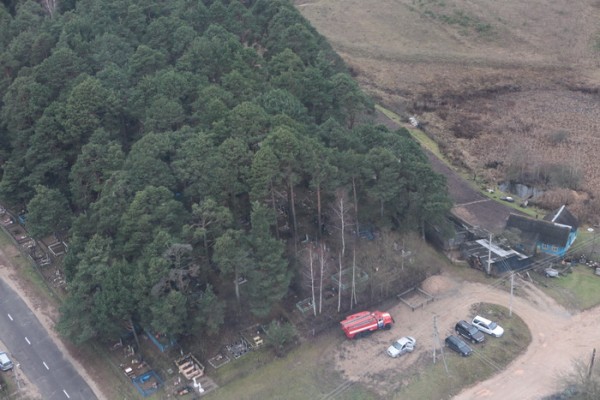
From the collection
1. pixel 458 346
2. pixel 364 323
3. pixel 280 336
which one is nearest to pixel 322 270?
pixel 364 323

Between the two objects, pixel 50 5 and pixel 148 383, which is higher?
pixel 50 5

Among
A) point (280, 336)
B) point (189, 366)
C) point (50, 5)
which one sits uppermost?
point (50, 5)

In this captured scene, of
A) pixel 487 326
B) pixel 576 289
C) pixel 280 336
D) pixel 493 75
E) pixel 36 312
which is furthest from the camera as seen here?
pixel 493 75

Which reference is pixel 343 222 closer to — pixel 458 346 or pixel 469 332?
pixel 469 332

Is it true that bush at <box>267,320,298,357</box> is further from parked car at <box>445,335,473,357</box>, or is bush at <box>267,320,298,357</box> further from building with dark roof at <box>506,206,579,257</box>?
building with dark roof at <box>506,206,579,257</box>

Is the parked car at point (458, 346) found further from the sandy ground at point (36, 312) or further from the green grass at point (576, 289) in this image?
the sandy ground at point (36, 312)

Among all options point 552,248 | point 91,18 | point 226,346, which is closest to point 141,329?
point 226,346

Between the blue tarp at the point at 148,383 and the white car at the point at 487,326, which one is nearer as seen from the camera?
the blue tarp at the point at 148,383

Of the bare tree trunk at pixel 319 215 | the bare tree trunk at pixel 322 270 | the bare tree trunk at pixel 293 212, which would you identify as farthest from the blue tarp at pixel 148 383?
the bare tree trunk at pixel 319 215
